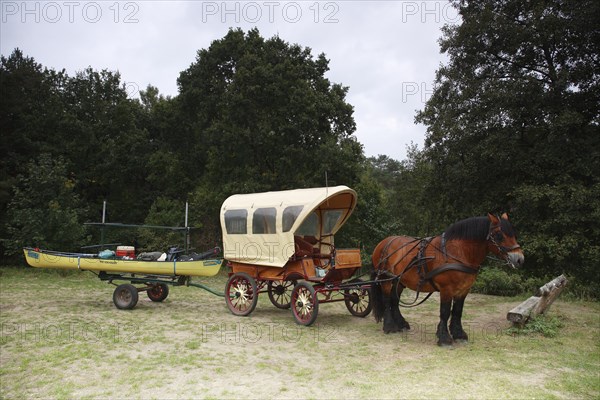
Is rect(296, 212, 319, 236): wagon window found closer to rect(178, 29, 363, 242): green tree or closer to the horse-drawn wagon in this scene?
the horse-drawn wagon

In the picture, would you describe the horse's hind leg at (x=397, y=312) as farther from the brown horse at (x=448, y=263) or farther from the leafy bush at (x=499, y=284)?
the leafy bush at (x=499, y=284)

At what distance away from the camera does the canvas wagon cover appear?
9.02 meters

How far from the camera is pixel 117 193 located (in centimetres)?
2559

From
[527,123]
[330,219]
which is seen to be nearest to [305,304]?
[330,219]

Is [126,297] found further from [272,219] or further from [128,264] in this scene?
[272,219]

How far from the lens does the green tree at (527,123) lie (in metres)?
13.8

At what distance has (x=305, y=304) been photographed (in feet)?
29.2

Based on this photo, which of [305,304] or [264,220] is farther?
[264,220]

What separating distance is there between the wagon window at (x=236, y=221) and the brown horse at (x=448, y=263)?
3.30 m

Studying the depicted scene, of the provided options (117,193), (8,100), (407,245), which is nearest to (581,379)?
(407,245)

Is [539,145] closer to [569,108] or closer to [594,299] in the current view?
[569,108]

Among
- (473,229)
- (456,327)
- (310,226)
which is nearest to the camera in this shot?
(473,229)

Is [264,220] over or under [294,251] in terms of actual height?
over

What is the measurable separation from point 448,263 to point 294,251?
305cm
